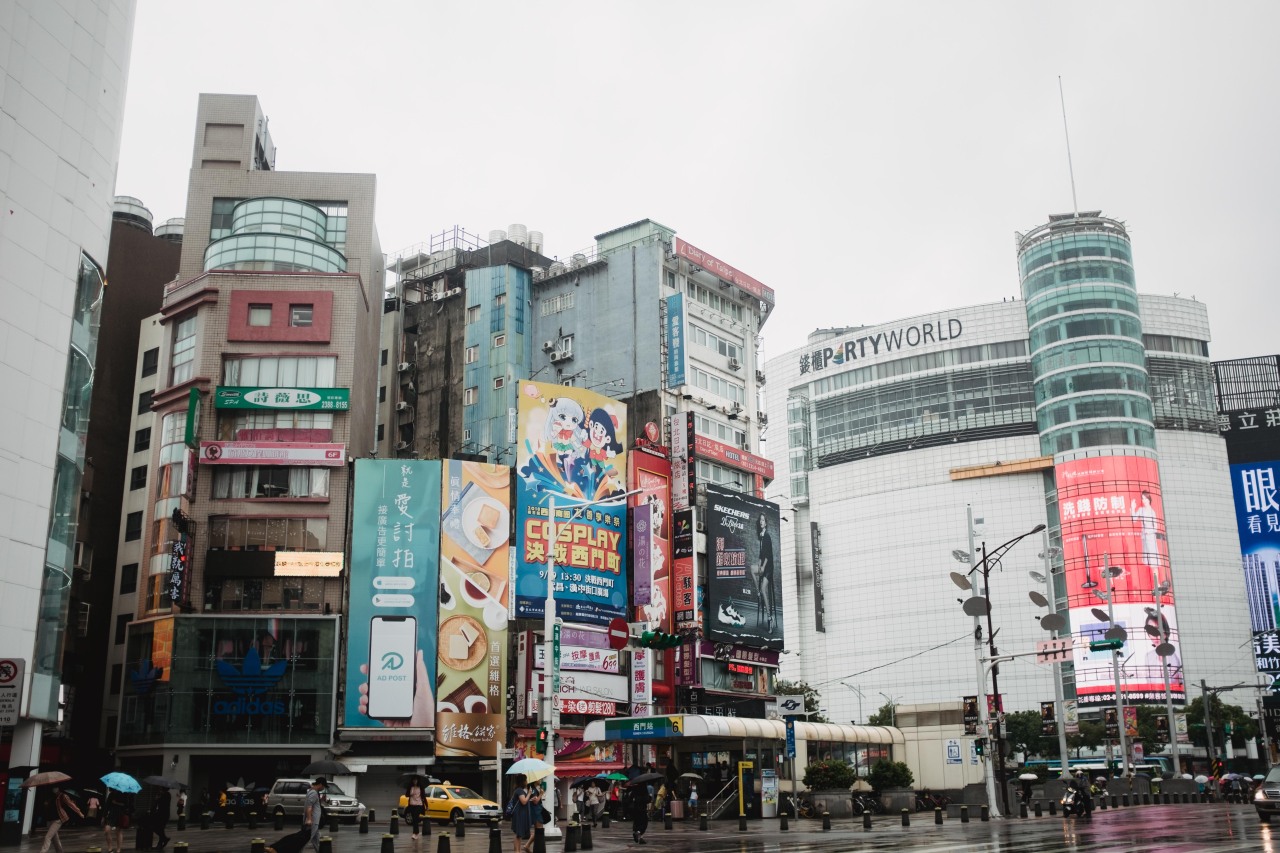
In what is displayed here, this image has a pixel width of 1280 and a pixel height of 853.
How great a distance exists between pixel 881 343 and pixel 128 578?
358 ft

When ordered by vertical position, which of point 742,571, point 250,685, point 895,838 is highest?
point 742,571

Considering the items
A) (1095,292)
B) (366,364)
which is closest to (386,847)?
(366,364)

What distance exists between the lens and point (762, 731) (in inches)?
2012

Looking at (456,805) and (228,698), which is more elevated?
(228,698)

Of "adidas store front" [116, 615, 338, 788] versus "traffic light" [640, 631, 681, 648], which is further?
"adidas store front" [116, 615, 338, 788]

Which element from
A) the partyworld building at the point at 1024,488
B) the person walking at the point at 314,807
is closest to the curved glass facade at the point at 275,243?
the person walking at the point at 314,807

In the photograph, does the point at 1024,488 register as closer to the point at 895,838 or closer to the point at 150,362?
the point at 150,362

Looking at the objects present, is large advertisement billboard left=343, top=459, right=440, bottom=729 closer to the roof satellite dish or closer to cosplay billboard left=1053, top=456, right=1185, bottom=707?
the roof satellite dish

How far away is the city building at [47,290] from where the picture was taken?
35.1 metres

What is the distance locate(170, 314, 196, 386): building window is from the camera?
65062 mm

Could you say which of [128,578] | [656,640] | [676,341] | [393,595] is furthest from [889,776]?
[128,578]

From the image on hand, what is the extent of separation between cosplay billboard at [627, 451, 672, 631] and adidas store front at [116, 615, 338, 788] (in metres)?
20.1

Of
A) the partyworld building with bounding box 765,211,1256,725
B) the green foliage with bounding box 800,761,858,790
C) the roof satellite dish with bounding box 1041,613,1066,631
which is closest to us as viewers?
the roof satellite dish with bounding box 1041,613,1066,631

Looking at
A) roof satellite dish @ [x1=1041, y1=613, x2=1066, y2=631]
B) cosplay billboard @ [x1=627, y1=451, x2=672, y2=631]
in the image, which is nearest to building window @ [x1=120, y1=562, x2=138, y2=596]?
cosplay billboard @ [x1=627, y1=451, x2=672, y2=631]
